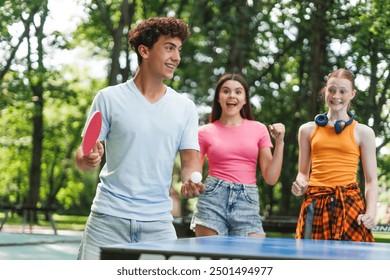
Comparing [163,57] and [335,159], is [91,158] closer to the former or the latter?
[163,57]

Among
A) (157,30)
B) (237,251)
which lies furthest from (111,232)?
(237,251)

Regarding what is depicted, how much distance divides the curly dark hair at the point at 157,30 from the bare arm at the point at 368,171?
1146mm

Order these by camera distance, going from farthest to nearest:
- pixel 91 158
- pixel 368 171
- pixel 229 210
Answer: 1. pixel 229 210
2. pixel 368 171
3. pixel 91 158

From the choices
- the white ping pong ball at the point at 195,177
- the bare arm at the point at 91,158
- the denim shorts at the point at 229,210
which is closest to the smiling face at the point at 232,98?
the denim shorts at the point at 229,210

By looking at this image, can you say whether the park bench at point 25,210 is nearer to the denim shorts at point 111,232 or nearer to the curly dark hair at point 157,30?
the curly dark hair at point 157,30

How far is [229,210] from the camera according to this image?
4.74 m

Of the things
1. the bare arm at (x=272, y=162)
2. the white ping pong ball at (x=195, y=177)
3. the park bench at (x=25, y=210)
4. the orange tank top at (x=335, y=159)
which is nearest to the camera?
the white ping pong ball at (x=195, y=177)

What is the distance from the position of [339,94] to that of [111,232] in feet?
5.02

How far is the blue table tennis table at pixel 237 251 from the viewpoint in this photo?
88.4 inches

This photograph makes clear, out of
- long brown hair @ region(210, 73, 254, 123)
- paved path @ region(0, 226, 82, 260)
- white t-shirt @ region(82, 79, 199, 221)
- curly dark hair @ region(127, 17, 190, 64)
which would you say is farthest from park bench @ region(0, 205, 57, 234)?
white t-shirt @ region(82, 79, 199, 221)

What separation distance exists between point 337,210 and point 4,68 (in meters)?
13.1

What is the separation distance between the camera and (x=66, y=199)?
3934 cm

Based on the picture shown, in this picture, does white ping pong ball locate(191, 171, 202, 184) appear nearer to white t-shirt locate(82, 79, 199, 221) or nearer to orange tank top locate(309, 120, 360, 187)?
white t-shirt locate(82, 79, 199, 221)
